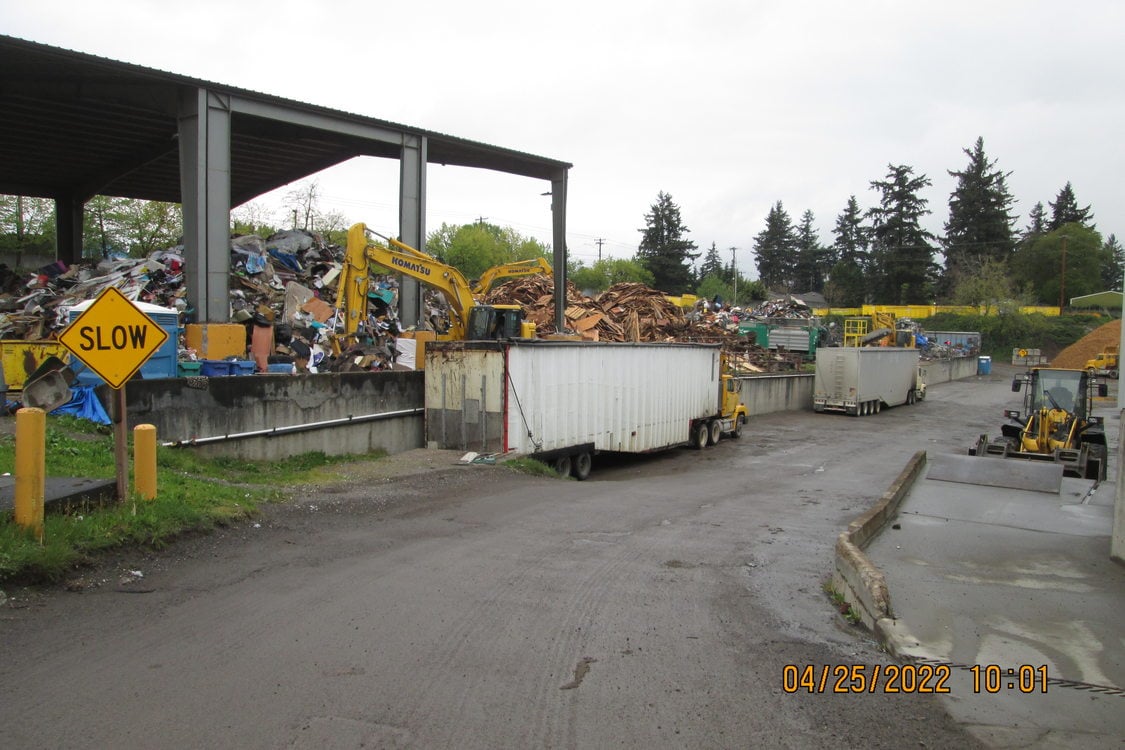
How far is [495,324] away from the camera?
64.5ft

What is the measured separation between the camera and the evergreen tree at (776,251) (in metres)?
113

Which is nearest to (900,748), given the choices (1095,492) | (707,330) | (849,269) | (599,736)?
(599,736)

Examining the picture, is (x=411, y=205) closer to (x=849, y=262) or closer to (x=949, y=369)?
(x=949, y=369)

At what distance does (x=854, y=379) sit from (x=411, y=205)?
23.5m

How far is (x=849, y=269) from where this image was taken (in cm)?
9238

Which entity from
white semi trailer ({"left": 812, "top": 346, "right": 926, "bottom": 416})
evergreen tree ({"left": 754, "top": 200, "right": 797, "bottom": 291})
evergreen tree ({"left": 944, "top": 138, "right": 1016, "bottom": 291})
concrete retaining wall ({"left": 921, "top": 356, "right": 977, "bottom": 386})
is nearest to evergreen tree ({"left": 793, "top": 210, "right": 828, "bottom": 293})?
evergreen tree ({"left": 754, "top": 200, "right": 797, "bottom": 291})

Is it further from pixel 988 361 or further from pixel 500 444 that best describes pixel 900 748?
pixel 988 361

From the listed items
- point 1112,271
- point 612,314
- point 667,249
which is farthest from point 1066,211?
point 612,314

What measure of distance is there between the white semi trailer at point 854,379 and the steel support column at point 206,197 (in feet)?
90.4

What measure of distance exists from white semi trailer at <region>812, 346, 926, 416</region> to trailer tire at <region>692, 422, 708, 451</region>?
14511mm

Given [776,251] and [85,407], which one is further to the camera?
[776,251]

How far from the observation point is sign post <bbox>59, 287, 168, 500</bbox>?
7055 millimetres
